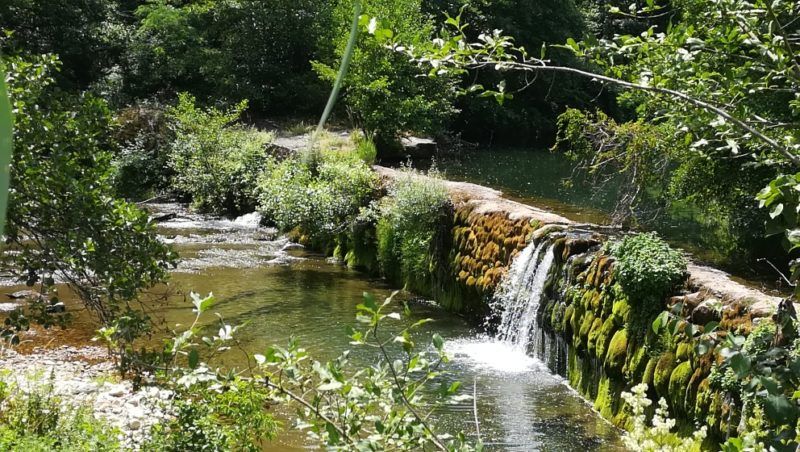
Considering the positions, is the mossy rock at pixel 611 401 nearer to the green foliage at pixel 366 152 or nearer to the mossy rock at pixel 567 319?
the mossy rock at pixel 567 319

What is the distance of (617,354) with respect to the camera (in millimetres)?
7102

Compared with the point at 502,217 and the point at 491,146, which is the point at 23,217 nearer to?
the point at 502,217

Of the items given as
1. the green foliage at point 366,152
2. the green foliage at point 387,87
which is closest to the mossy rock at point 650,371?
the green foliage at point 366,152

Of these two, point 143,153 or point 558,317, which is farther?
point 143,153

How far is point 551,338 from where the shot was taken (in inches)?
335

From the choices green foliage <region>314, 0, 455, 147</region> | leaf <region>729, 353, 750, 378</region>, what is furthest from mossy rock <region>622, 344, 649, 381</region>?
green foliage <region>314, 0, 455, 147</region>

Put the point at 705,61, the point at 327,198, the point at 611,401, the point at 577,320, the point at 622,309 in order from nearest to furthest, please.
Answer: the point at 705,61 → the point at 611,401 → the point at 622,309 → the point at 577,320 → the point at 327,198

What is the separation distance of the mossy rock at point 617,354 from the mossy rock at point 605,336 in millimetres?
113

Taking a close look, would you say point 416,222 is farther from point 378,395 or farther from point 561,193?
point 378,395

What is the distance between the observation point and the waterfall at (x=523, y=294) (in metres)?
8.82

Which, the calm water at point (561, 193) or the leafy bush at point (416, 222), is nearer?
the calm water at point (561, 193)

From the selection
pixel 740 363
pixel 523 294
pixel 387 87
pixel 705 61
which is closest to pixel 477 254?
pixel 523 294

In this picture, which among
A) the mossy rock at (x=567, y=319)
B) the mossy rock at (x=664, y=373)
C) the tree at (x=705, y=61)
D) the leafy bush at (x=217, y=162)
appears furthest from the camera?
the leafy bush at (x=217, y=162)

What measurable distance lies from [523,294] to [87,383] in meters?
4.81
